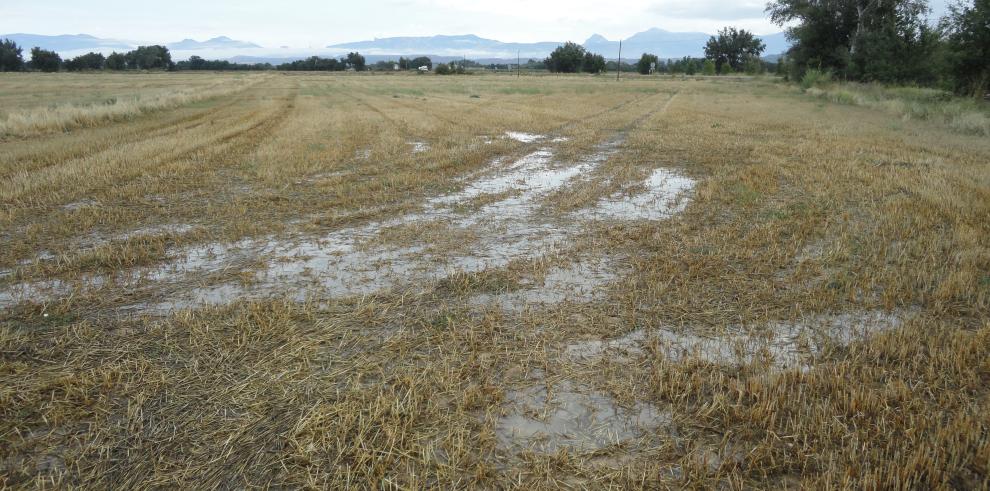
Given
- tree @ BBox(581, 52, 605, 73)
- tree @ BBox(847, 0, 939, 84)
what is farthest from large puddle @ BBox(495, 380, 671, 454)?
tree @ BBox(581, 52, 605, 73)

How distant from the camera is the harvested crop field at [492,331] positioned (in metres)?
3.16

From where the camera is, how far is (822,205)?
337 inches

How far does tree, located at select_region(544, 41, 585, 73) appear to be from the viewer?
99375mm

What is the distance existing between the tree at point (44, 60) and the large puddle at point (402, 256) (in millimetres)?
103963

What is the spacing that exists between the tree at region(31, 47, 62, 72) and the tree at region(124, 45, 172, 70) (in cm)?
1546

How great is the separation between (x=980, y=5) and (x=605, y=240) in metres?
28.7

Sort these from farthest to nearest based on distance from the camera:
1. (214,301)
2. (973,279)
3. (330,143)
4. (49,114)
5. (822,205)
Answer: (49,114), (330,143), (822,205), (973,279), (214,301)

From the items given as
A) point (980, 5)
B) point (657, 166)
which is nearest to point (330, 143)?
point (657, 166)

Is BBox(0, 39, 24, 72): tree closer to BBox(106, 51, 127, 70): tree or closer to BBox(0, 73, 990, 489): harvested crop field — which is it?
BBox(106, 51, 127, 70): tree

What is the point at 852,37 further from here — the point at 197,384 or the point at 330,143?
the point at 197,384

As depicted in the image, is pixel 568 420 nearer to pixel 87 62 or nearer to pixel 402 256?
pixel 402 256

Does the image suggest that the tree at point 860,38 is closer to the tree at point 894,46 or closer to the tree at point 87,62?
the tree at point 894,46

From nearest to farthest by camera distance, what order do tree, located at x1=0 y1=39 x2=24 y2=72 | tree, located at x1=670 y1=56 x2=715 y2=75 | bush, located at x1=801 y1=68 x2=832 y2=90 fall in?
bush, located at x1=801 y1=68 x2=832 y2=90 < tree, located at x1=0 y1=39 x2=24 y2=72 < tree, located at x1=670 y1=56 x2=715 y2=75

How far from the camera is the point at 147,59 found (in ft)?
330
